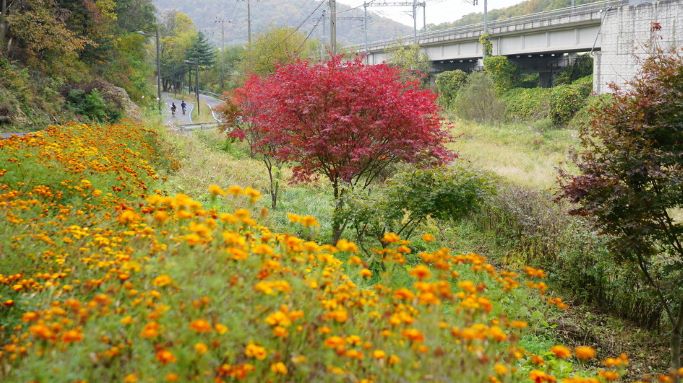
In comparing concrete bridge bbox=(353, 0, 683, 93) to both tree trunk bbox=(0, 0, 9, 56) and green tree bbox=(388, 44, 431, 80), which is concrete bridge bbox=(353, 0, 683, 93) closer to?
green tree bbox=(388, 44, 431, 80)

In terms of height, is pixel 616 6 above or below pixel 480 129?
above

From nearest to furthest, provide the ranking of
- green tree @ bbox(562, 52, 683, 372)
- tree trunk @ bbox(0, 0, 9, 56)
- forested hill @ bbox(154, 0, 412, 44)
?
green tree @ bbox(562, 52, 683, 372), tree trunk @ bbox(0, 0, 9, 56), forested hill @ bbox(154, 0, 412, 44)

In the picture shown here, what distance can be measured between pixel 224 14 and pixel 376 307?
18127 centimetres

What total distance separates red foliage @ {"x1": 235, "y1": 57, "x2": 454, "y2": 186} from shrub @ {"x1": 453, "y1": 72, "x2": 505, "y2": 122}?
70.3 ft

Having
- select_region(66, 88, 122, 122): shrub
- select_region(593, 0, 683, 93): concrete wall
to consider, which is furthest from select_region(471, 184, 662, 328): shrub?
select_region(66, 88, 122, 122): shrub

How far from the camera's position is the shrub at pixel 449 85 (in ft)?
145

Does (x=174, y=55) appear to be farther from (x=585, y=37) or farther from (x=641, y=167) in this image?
(x=641, y=167)

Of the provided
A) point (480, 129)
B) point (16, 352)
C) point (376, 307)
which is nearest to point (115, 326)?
point (16, 352)

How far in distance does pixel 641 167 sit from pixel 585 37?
29099 mm

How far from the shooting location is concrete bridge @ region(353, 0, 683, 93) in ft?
86.1

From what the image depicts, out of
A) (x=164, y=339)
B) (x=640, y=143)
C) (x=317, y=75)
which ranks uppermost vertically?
(x=317, y=75)

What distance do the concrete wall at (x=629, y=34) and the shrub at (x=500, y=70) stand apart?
1061 centimetres

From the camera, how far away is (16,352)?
2.63 meters

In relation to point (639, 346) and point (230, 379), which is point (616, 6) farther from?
point (230, 379)
